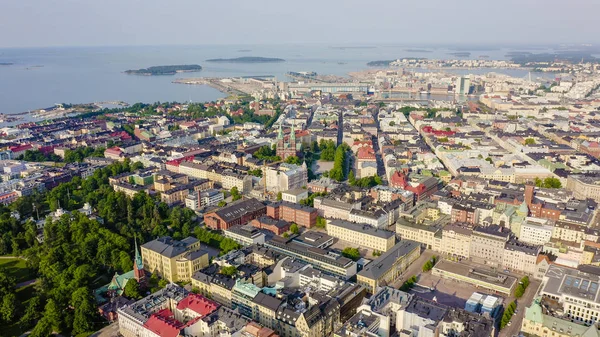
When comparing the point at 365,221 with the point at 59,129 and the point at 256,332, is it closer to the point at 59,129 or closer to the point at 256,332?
the point at 256,332

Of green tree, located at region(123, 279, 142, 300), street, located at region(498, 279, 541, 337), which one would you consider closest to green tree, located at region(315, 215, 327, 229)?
street, located at region(498, 279, 541, 337)

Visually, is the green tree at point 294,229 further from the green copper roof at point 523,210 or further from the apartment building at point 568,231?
the apartment building at point 568,231

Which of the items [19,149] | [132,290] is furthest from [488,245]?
[19,149]

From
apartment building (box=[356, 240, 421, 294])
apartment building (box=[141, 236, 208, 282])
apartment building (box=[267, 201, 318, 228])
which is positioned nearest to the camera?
apartment building (box=[356, 240, 421, 294])

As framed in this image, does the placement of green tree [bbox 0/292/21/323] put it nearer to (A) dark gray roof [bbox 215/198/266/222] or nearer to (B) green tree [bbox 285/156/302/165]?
(A) dark gray roof [bbox 215/198/266/222]

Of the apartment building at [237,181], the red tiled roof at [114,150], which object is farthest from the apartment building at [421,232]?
the red tiled roof at [114,150]

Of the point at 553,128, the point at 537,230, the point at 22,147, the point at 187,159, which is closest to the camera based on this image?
the point at 537,230

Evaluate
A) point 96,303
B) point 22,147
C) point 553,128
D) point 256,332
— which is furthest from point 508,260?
point 22,147
